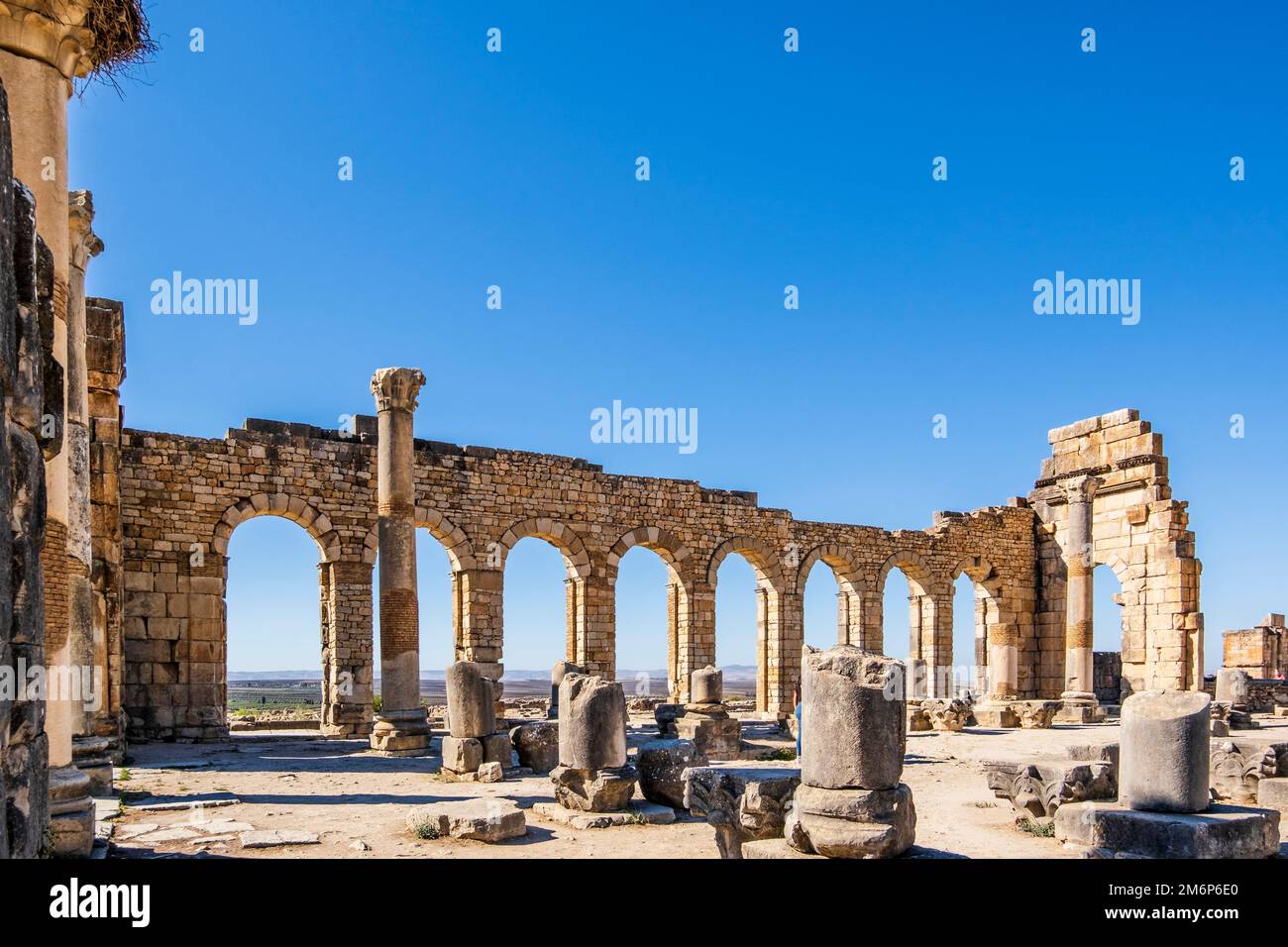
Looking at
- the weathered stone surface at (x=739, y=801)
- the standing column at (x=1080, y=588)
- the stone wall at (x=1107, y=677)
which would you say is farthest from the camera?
the stone wall at (x=1107, y=677)

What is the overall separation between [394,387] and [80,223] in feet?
17.9

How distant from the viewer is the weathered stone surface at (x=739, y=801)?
23.2ft

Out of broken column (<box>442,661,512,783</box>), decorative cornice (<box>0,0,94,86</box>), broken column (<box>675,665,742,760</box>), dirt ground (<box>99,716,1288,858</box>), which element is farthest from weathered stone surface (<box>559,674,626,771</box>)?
decorative cornice (<box>0,0,94,86</box>)

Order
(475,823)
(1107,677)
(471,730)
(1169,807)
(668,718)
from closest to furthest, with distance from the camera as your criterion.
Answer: (1169,807)
(475,823)
(471,730)
(668,718)
(1107,677)

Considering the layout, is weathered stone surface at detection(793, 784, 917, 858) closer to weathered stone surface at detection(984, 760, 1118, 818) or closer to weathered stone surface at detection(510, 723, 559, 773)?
weathered stone surface at detection(984, 760, 1118, 818)

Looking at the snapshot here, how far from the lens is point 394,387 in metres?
15.3

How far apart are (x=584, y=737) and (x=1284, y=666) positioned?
33.9m

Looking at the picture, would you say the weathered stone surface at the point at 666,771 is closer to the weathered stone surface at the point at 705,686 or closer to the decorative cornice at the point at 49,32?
the weathered stone surface at the point at 705,686

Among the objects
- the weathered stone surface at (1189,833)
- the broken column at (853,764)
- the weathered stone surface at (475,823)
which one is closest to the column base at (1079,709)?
the weathered stone surface at (1189,833)

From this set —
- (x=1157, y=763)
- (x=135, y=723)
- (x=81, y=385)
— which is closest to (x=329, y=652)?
(x=135, y=723)

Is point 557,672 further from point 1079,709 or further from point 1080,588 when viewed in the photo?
point 1080,588

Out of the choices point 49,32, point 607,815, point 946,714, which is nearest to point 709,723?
point 607,815

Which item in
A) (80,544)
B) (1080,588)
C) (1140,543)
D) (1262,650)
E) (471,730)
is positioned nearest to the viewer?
(80,544)

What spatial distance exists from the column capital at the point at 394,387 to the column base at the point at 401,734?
4.84m
